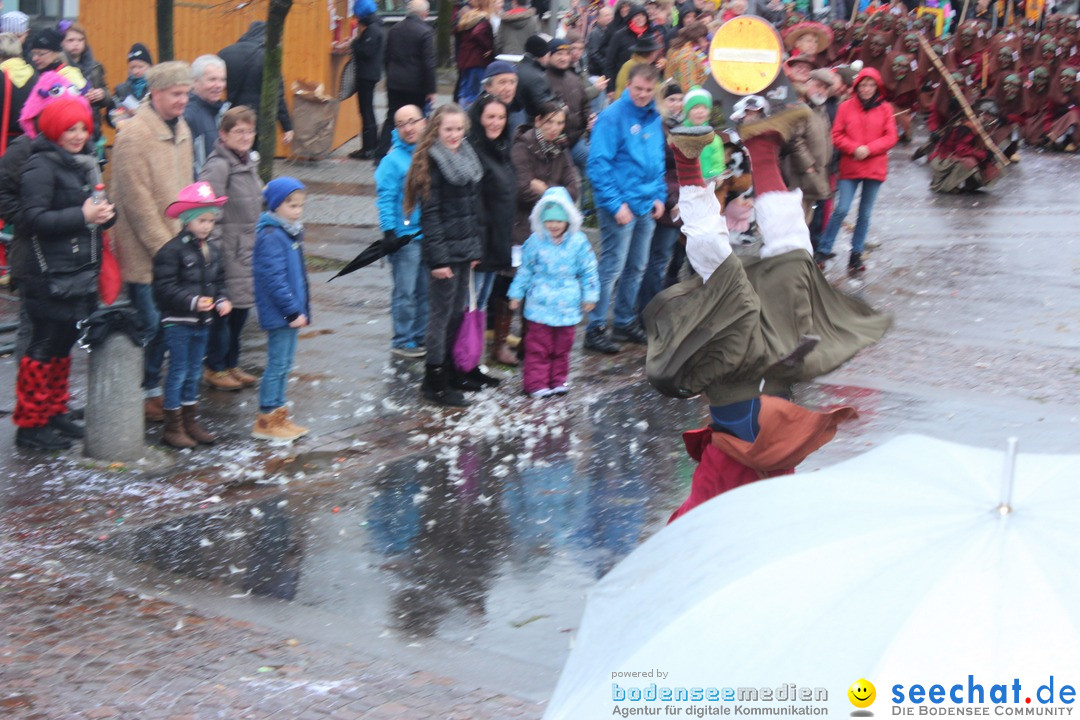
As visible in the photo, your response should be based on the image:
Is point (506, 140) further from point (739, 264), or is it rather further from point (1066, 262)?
point (1066, 262)

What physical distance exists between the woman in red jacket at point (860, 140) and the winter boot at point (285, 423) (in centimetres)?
653

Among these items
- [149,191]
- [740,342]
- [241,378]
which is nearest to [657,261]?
[241,378]

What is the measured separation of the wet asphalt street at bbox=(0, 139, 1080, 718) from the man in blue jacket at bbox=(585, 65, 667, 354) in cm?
79

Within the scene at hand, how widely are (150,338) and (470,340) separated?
82.2 inches

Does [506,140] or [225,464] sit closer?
[225,464]

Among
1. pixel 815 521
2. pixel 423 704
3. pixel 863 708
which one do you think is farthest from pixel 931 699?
pixel 423 704

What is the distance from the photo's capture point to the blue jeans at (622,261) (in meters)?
10.4

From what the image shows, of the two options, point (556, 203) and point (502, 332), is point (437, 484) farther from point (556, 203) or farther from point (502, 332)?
point (502, 332)

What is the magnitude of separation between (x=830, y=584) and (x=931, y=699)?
1.12ft

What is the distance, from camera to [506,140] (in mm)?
9828

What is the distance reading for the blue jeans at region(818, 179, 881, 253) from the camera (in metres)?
13.3

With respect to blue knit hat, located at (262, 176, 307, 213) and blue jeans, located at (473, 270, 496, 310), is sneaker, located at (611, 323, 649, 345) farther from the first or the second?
blue knit hat, located at (262, 176, 307, 213)

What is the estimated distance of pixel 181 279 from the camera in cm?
811

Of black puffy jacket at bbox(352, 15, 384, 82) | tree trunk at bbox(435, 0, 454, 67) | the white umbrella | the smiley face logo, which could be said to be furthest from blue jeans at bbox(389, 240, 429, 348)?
tree trunk at bbox(435, 0, 454, 67)
